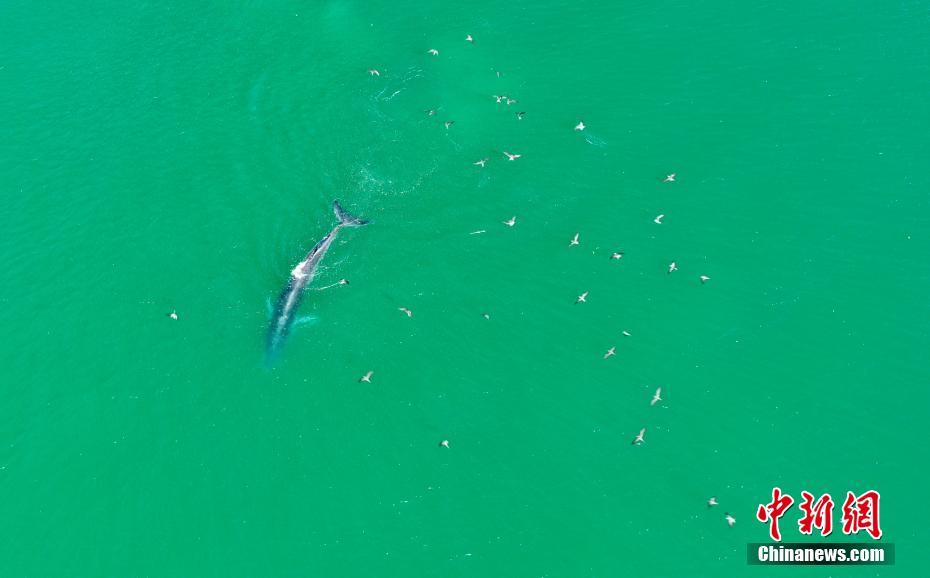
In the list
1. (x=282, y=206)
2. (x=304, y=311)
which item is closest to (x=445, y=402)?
(x=304, y=311)

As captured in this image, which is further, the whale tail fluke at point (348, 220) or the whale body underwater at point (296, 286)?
the whale tail fluke at point (348, 220)

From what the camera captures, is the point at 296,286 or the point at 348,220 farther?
the point at 348,220

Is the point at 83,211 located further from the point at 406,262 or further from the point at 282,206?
the point at 406,262

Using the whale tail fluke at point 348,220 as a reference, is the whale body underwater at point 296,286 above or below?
below

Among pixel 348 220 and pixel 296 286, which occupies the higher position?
pixel 348 220
